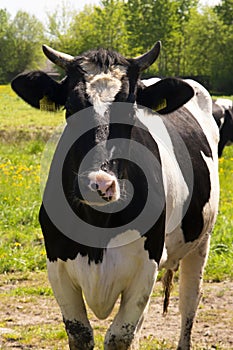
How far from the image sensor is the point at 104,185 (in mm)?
3529

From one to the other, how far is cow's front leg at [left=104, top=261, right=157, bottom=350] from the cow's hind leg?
1.63 metres

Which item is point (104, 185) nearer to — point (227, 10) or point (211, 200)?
point (211, 200)

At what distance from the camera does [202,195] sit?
17.9ft

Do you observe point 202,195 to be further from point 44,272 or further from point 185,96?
point 44,272

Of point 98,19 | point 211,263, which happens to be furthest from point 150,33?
point 211,263

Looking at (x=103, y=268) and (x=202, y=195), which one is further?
(x=202, y=195)

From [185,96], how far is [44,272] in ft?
11.6

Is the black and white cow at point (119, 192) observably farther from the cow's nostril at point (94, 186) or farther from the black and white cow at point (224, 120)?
the black and white cow at point (224, 120)

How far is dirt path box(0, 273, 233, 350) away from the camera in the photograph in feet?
18.9

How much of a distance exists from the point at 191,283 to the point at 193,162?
1.20 m

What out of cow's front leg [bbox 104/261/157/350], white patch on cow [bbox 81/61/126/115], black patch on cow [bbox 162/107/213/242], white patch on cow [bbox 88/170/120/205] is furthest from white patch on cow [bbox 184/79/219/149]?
white patch on cow [bbox 88/170/120/205]

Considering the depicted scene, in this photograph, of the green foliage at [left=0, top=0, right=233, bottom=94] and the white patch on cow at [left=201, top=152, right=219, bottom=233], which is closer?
the white patch on cow at [left=201, top=152, right=219, bottom=233]

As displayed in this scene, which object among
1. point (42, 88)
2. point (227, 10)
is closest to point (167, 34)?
point (227, 10)

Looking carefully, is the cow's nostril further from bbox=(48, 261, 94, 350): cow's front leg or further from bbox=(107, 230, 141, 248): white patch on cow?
bbox=(48, 261, 94, 350): cow's front leg
